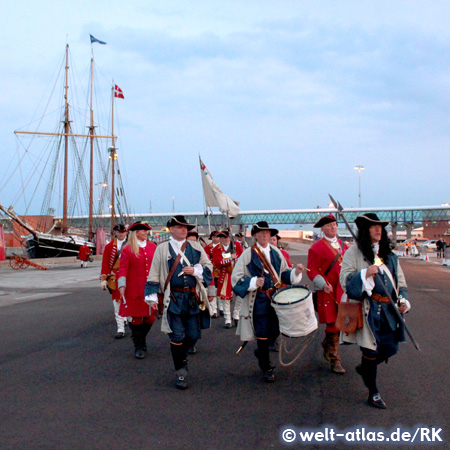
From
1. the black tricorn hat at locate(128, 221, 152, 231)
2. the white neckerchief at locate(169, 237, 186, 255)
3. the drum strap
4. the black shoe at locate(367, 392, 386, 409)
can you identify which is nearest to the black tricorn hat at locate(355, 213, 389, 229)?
the drum strap

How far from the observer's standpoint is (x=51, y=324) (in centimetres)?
984

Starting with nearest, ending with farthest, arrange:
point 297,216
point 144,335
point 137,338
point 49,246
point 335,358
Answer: point 335,358 < point 137,338 < point 144,335 < point 49,246 < point 297,216

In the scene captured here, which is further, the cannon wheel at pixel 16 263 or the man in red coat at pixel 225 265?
the cannon wheel at pixel 16 263

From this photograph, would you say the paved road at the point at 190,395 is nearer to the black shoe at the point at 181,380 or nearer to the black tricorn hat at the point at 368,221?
the black shoe at the point at 181,380

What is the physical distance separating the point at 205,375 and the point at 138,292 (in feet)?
5.81

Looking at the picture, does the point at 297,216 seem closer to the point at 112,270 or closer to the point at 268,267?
the point at 112,270

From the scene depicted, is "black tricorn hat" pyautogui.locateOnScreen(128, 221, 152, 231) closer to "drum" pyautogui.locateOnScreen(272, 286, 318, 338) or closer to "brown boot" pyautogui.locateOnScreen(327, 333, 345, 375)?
"drum" pyautogui.locateOnScreen(272, 286, 318, 338)

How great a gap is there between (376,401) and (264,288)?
5.47ft

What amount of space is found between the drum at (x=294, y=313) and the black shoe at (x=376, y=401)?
939 mm

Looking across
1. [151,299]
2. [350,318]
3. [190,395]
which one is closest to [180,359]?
[190,395]

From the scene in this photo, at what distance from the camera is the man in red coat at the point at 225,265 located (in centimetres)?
948

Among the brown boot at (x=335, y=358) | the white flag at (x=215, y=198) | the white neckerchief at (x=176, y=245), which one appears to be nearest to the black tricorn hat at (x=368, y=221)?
the brown boot at (x=335, y=358)

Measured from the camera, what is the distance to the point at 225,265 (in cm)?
968

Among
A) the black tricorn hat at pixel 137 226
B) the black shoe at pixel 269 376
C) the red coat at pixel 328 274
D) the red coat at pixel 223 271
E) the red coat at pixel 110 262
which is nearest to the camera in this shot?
the black shoe at pixel 269 376
